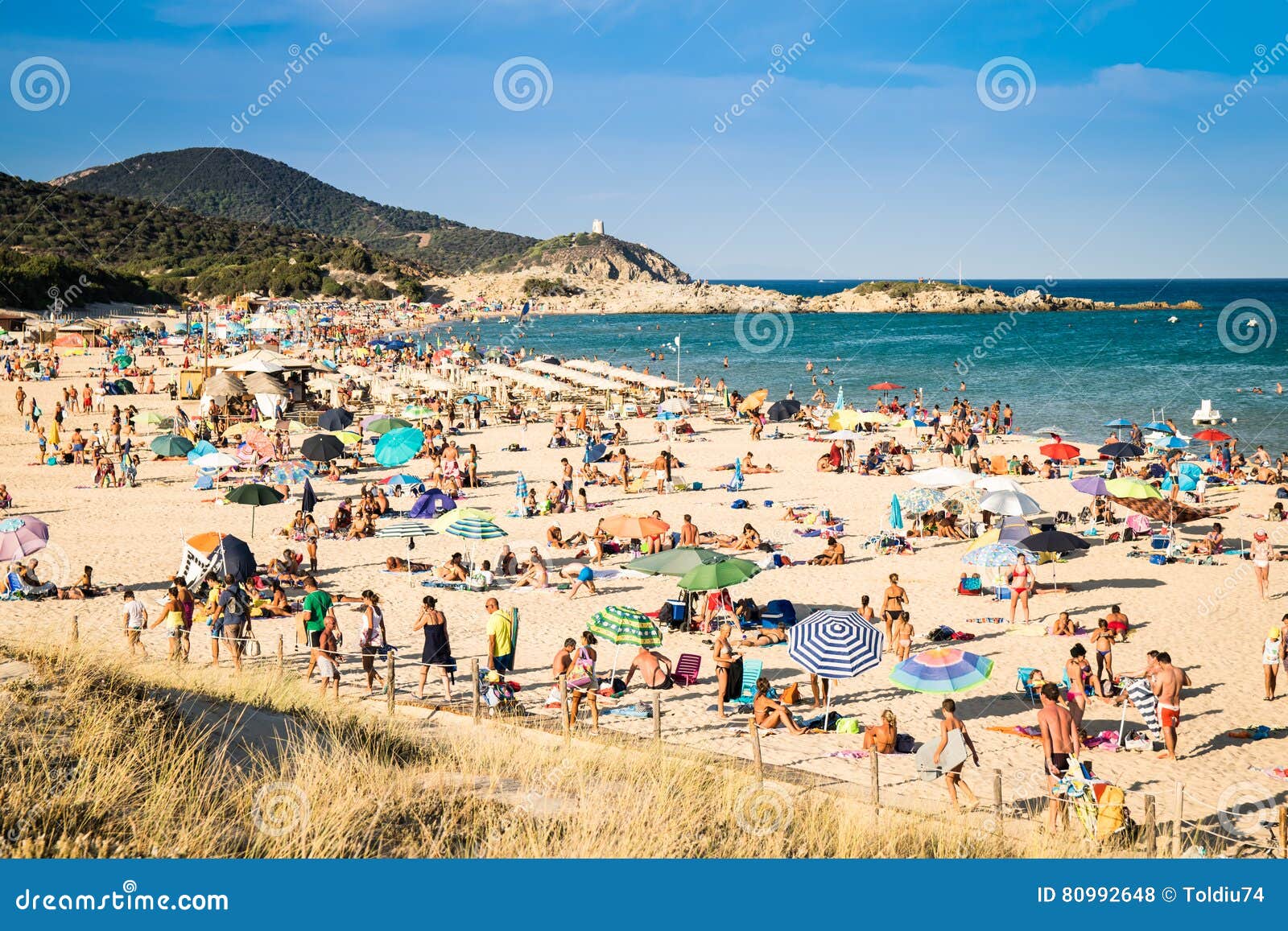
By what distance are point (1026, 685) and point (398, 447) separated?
13.9 metres

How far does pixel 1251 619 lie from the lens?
13875mm

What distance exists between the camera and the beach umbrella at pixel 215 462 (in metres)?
21.4

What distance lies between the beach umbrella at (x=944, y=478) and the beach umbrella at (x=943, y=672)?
874 centimetres

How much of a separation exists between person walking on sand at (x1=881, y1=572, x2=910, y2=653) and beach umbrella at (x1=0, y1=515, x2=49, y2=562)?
10855mm

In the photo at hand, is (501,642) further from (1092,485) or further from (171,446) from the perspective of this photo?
(171,446)

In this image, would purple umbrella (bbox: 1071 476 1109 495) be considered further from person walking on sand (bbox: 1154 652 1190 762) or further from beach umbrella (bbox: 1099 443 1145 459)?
person walking on sand (bbox: 1154 652 1190 762)

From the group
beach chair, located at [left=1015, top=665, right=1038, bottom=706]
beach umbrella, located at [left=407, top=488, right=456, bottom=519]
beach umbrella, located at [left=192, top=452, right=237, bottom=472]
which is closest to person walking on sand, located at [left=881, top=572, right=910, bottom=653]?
beach chair, located at [left=1015, top=665, right=1038, bottom=706]

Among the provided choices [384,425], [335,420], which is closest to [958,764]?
[384,425]

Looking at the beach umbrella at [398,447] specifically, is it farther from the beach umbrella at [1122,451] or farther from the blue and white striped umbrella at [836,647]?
the beach umbrella at [1122,451]

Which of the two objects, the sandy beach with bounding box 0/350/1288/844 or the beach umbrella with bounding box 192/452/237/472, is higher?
the beach umbrella with bounding box 192/452/237/472

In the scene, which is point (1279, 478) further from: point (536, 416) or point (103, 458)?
point (103, 458)

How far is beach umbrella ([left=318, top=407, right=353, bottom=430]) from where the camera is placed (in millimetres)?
27422

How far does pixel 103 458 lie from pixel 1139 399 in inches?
1502

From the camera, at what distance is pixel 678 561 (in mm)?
13047
